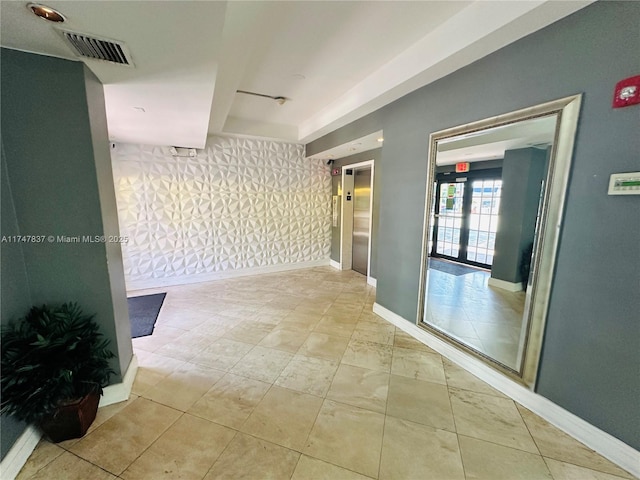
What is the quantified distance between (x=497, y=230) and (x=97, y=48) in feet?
10.7

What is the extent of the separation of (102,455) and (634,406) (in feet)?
10.3

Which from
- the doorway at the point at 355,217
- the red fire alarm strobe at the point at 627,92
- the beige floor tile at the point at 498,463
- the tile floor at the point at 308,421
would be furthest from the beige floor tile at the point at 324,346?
the red fire alarm strobe at the point at 627,92

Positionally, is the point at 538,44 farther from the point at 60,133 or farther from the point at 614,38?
the point at 60,133

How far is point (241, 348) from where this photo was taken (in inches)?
105

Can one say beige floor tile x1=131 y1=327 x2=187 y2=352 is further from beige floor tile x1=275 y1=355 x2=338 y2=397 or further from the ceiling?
the ceiling

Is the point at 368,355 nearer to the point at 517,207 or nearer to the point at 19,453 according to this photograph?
the point at 517,207

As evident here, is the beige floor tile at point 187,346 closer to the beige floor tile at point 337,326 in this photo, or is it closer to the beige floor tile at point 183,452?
the beige floor tile at point 183,452

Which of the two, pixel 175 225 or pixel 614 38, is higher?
pixel 614 38

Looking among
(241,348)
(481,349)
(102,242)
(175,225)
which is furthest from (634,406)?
(175,225)

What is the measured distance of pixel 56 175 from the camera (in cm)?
162

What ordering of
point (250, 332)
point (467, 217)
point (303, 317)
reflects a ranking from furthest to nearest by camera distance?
point (303, 317) → point (250, 332) → point (467, 217)

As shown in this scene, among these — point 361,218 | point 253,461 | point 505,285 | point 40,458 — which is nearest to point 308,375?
point 253,461

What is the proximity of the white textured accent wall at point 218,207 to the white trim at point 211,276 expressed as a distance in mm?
41

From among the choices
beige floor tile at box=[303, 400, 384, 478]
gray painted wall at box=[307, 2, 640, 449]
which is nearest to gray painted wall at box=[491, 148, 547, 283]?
gray painted wall at box=[307, 2, 640, 449]
